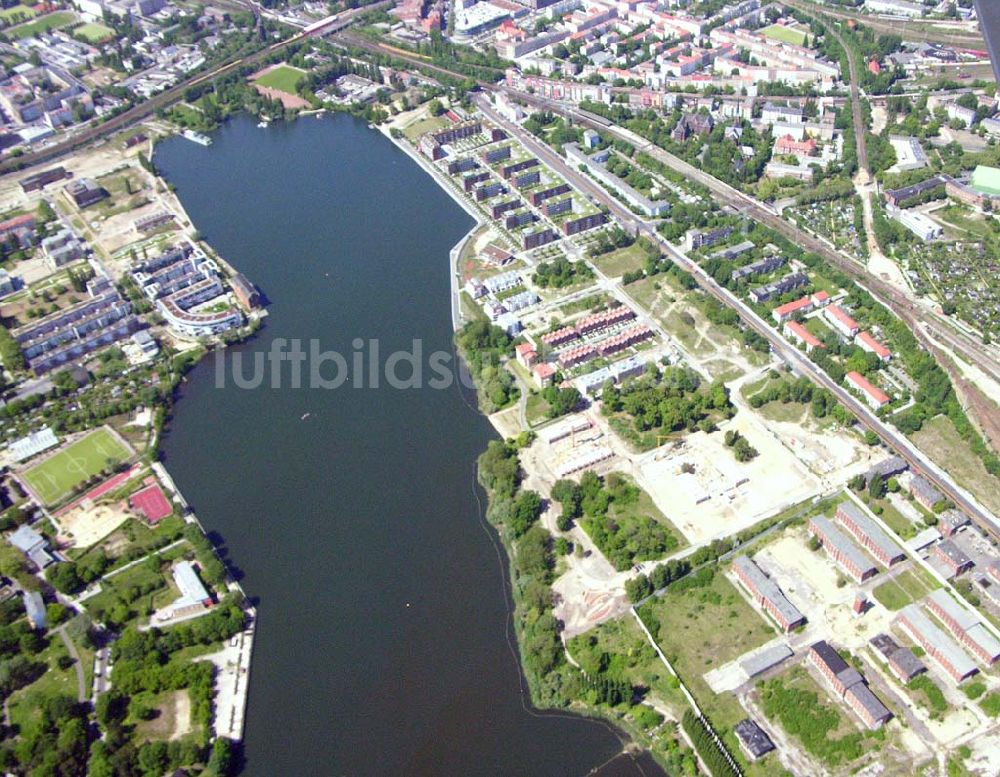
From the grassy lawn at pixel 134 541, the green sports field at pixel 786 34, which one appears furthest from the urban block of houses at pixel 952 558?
the green sports field at pixel 786 34

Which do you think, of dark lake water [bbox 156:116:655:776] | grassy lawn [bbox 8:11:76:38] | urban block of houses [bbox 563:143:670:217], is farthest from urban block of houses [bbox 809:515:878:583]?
grassy lawn [bbox 8:11:76:38]

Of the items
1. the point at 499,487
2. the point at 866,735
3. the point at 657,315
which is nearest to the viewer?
the point at 866,735

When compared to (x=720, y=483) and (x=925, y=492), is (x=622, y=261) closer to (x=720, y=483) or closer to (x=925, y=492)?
(x=720, y=483)

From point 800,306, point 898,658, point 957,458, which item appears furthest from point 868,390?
point 898,658

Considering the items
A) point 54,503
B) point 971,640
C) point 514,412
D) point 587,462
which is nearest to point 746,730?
point 971,640

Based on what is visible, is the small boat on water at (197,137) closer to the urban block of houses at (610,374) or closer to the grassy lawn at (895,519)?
the urban block of houses at (610,374)

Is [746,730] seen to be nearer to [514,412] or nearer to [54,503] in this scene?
[514,412]

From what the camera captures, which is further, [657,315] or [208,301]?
[208,301]

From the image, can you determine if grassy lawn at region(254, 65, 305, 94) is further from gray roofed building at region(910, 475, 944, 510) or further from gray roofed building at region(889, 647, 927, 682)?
gray roofed building at region(889, 647, 927, 682)
